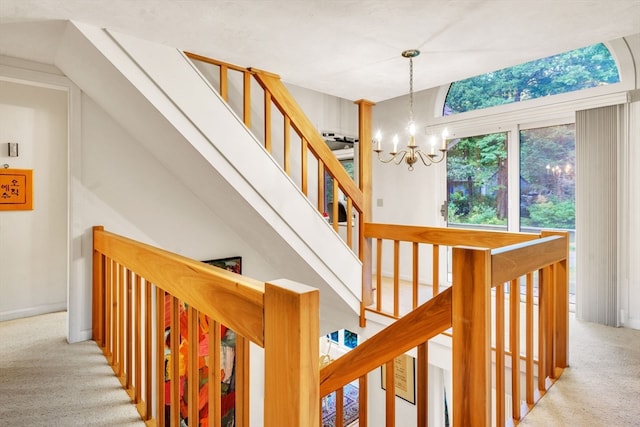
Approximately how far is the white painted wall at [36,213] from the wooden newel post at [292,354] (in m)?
3.48

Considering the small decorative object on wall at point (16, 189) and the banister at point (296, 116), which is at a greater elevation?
the banister at point (296, 116)

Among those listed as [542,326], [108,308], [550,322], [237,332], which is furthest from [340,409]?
[108,308]

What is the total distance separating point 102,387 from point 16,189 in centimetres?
229

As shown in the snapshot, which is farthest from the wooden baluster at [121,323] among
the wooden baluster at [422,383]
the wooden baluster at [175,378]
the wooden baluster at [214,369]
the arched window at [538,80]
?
the arched window at [538,80]

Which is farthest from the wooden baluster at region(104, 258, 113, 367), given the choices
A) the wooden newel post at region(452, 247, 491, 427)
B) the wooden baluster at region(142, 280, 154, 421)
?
the wooden newel post at region(452, 247, 491, 427)

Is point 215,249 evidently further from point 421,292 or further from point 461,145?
point 461,145

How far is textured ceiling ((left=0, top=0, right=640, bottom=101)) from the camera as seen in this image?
77.6 inches

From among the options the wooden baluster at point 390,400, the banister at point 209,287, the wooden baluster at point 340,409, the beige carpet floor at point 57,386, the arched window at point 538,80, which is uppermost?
the arched window at point 538,80

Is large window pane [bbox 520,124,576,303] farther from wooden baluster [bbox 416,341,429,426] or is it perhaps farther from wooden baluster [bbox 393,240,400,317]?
wooden baluster [bbox 416,341,429,426]

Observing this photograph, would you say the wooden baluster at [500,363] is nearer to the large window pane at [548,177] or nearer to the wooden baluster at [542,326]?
the wooden baluster at [542,326]

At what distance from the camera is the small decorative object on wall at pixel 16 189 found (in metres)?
3.13

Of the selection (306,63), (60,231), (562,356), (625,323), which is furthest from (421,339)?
(60,231)

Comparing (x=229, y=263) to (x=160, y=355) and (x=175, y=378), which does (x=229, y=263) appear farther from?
(x=175, y=378)

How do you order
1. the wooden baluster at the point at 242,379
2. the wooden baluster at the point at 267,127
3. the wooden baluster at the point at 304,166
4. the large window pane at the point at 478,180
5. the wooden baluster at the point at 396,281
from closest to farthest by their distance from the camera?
the wooden baluster at the point at 242,379 < the wooden baluster at the point at 267,127 < the wooden baluster at the point at 304,166 < the wooden baluster at the point at 396,281 < the large window pane at the point at 478,180
